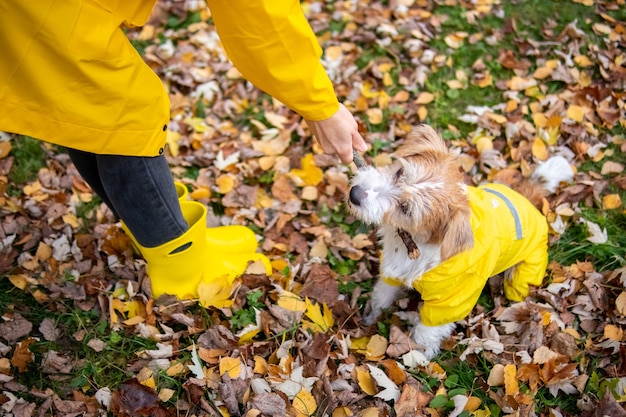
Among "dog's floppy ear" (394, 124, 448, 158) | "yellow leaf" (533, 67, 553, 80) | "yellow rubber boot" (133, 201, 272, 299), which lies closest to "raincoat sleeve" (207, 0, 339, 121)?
"dog's floppy ear" (394, 124, 448, 158)

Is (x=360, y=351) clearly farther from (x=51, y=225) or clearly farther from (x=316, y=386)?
(x=51, y=225)

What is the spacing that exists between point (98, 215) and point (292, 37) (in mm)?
2436

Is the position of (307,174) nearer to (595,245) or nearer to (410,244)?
(410,244)

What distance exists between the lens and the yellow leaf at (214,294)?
10.4ft

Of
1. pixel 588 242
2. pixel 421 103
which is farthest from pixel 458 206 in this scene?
pixel 421 103

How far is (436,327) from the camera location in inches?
118

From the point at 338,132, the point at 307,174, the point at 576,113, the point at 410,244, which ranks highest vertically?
the point at 338,132

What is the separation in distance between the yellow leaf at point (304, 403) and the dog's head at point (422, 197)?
39.1 inches

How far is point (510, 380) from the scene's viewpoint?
2.83 metres

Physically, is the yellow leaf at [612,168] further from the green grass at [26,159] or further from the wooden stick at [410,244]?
the green grass at [26,159]

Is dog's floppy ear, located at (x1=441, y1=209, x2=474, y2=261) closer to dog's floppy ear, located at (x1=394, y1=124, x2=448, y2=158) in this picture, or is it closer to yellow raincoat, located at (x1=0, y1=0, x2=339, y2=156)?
dog's floppy ear, located at (x1=394, y1=124, x2=448, y2=158)

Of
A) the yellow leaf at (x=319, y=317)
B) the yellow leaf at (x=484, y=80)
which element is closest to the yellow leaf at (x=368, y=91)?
the yellow leaf at (x=484, y=80)

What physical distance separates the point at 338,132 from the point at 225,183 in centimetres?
188

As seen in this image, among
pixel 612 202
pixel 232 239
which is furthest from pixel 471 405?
pixel 612 202
